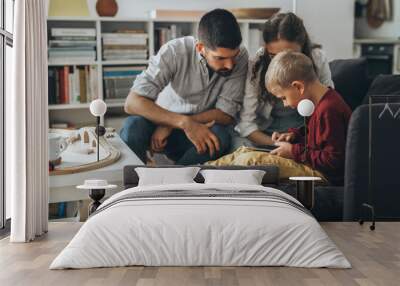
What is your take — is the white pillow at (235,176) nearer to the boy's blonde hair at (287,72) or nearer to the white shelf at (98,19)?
the boy's blonde hair at (287,72)

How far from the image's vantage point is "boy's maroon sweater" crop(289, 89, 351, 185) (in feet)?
A: 22.7

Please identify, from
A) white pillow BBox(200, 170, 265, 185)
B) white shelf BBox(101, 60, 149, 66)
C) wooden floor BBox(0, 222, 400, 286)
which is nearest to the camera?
wooden floor BBox(0, 222, 400, 286)

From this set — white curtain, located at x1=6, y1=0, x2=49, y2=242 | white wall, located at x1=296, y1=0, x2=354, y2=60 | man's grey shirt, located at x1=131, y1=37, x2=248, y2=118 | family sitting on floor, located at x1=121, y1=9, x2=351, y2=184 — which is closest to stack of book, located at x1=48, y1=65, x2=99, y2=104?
family sitting on floor, located at x1=121, y1=9, x2=351, y2=184

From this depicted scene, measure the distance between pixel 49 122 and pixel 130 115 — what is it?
831 mm

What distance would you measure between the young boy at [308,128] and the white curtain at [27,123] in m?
1.83

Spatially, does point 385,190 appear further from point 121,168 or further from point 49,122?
point 49,122

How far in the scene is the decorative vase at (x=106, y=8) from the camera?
22.7ft

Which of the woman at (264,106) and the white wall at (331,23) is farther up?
the white wall at (331,23)

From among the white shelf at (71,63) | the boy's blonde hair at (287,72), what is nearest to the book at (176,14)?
the white shelf at (71,63)

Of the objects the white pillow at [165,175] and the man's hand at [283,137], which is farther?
the man's hand at [283,137]

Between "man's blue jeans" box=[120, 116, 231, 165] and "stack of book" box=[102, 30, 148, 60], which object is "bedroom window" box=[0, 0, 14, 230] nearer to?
"stack of book" box=[102, 30, 148, 60]

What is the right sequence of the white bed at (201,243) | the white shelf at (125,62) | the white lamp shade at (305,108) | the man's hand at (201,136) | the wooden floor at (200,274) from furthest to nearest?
1. the white shelf at (125,62)
2. the man's hand at (201,136)
3. the white lamp shade at (305,108)
4. the white bed at (201,243)
5. the wooden floor at (200,274)

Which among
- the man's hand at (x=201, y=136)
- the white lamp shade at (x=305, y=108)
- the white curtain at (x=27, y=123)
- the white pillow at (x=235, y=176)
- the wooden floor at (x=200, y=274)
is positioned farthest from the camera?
the man's hand at (x=201, y=136)

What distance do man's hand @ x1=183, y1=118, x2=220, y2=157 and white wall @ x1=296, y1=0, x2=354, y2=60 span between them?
1.45 m
